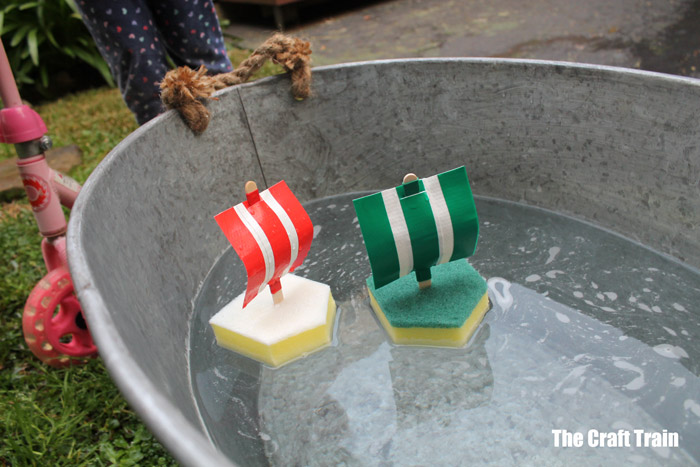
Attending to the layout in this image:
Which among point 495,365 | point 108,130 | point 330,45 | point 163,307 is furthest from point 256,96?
point 330,45

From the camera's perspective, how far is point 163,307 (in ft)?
3.35

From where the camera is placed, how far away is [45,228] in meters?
1.21

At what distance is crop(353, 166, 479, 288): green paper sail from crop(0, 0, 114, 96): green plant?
132 inches

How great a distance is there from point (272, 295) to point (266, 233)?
0.17m

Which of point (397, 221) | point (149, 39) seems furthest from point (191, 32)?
point (397, 221)

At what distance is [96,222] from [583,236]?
105 cm

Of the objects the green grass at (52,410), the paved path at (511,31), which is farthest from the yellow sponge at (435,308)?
the paved path at (511,31)

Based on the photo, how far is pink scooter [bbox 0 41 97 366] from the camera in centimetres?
114

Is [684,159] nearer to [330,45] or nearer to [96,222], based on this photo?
[96,222]

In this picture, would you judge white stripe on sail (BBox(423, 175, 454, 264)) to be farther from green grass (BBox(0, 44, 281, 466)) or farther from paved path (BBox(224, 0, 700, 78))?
paved path (BBox(224, 0, 700, 78))

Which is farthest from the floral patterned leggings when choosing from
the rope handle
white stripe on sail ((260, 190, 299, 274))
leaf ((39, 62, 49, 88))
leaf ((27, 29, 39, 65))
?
leaf ((39, 62, 49, 88))

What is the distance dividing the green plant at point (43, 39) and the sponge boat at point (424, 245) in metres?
3.36

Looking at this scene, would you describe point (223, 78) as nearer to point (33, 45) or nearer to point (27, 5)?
point (33, 45)

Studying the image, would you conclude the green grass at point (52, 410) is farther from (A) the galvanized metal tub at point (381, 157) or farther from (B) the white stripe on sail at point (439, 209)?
(B) the white stripe on sail at point (439, 209)
